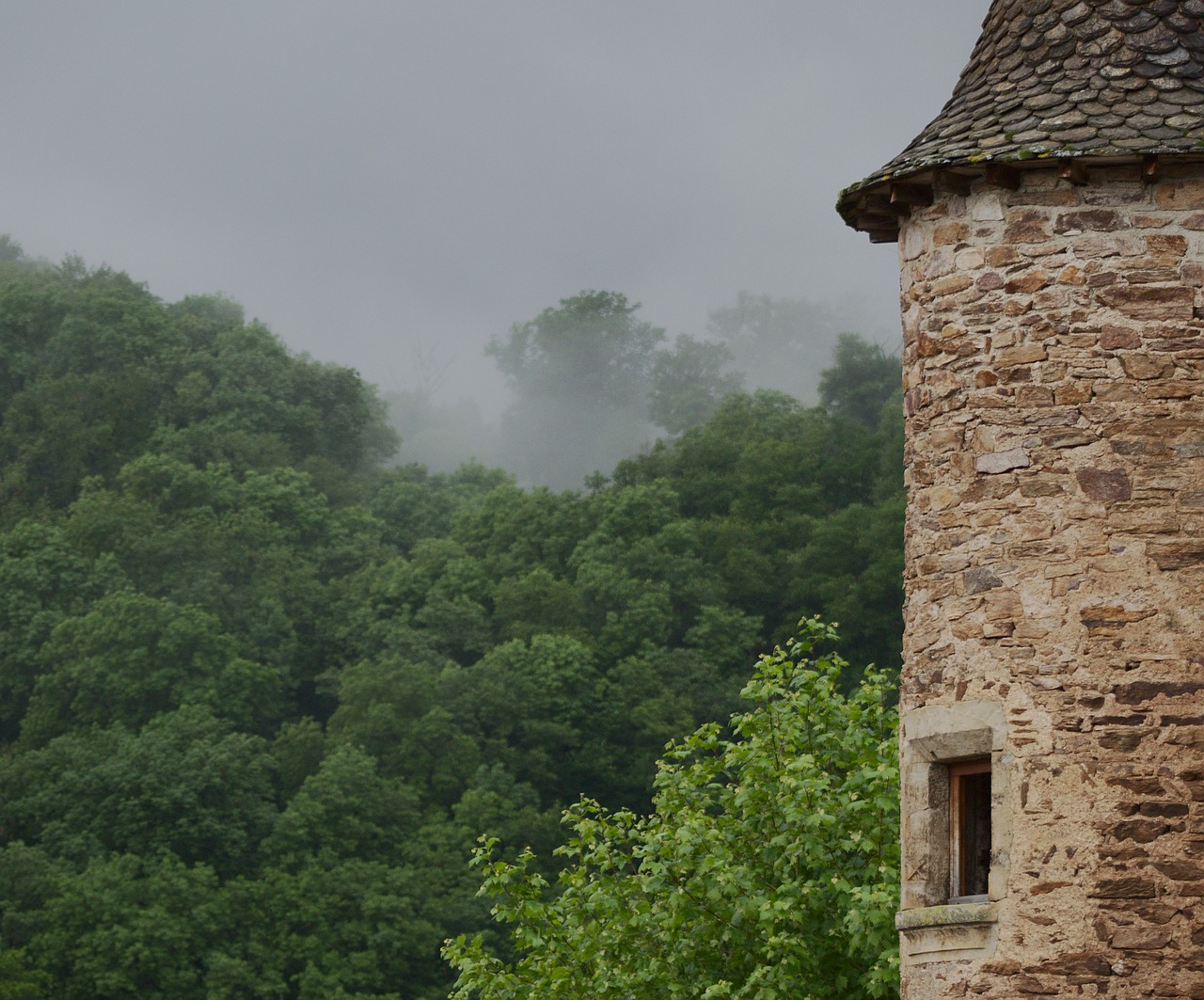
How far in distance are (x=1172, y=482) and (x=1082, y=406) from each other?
1.61ft

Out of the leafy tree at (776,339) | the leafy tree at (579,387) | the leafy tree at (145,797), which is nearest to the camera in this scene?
the leafy tree at (145,797)

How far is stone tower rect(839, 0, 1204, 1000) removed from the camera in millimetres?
8312

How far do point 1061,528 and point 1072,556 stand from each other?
130 millimetres

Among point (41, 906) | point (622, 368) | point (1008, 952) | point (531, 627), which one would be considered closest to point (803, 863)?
point (1008, 952)

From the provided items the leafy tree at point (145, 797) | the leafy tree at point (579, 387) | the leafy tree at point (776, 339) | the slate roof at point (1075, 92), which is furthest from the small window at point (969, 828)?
the leafy tree at point (776, 339)

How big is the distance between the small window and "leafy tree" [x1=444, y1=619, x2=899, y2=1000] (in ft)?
15.1

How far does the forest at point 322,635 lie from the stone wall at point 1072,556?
18.6 metres

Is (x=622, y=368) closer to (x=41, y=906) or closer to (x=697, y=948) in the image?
(x=41, y=906)

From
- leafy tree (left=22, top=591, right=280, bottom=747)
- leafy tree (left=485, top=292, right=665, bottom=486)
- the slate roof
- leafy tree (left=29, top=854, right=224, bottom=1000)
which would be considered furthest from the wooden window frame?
leafy tree (left=485, top=292, right=665, bottom=486)

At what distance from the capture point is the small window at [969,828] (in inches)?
347

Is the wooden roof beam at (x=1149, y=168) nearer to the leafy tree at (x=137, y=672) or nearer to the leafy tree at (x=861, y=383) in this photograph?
the leafy tree at (x=137, y=672)

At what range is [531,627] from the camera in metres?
46.8

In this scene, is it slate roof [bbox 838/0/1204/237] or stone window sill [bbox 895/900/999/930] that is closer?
stone window sill [bbox 895/900/999/930]

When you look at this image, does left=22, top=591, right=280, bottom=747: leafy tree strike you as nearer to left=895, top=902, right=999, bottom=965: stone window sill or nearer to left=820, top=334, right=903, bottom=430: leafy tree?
left=820, top=334, right=903, bottom=430: leafy tree
